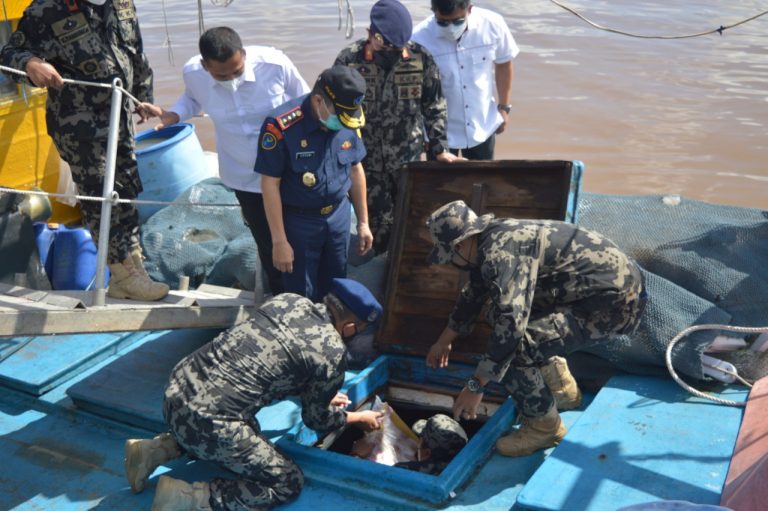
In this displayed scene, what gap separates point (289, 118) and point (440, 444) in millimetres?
1865

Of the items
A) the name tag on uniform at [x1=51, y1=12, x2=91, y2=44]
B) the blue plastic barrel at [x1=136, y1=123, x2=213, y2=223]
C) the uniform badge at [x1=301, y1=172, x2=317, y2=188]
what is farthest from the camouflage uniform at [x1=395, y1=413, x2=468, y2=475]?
the blue plastic barrel at [x1=136, y1=123, x2=213, y2=223]

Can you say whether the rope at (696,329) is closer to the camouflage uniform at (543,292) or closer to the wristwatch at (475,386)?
the camouflage uniform at (543,292)

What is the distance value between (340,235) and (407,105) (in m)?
1.02

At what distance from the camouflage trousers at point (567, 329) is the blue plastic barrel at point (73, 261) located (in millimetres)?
3381

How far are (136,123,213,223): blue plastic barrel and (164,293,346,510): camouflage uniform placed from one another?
3.44 metres

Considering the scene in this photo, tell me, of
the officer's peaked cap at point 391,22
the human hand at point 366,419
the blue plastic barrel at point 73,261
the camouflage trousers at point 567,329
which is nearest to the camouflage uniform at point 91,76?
the blue plastic barrel at point 73,261

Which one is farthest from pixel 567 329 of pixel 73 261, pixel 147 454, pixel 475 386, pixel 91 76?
pixel 73 261

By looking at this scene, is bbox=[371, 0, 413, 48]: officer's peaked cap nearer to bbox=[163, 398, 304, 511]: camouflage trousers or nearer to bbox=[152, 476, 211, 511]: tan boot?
bbox=[163, 398, 304, 511]: camouflage trousers

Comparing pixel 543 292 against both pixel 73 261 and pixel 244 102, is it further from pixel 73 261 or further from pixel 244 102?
pixel 73 261

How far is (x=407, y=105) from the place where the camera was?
5.31 m

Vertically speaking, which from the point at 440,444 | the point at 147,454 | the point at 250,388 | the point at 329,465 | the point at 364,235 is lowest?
the point at 440,444

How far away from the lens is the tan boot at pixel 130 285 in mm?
4992

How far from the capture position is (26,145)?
6.57 metres

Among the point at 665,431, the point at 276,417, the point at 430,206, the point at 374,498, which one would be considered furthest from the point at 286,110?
the point at 665,431
